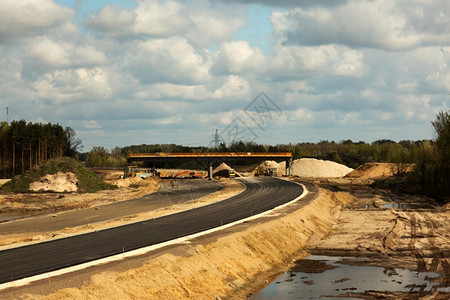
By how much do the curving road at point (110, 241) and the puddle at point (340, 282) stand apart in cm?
893

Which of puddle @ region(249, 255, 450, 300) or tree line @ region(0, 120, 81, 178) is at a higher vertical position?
tree line @ region(0, 120, 81, 178)

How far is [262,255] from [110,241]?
33.3 ft

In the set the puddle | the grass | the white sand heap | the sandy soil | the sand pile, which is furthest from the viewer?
the sand pile

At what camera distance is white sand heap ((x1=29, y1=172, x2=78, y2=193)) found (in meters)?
86.6

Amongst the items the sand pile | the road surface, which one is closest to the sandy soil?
the sand pile

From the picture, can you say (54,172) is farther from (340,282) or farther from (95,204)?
(340,282)

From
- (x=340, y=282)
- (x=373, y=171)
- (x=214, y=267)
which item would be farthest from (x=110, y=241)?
(x=373, y=171)

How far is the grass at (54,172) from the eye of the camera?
8625cm

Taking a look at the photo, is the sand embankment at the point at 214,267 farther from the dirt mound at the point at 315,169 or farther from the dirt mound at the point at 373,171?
the dirt mound at the point at 315,169

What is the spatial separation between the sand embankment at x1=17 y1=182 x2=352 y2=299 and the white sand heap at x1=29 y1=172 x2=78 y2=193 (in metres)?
50.5

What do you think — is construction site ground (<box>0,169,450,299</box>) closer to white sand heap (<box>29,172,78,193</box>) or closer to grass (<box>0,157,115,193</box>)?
white sand heap (<box>29,172,78,193</box>)

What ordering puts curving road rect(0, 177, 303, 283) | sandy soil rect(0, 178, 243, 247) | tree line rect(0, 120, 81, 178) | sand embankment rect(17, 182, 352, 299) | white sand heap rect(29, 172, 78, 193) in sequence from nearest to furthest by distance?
sand embankment rect(17, 182, 352, 299)
curving road rect(0, 177, 303, 283)
sandy soil rect(0, 178, 243, 247)
white sand heap rect(29, 172, 78, 193)
tree line rect(0, 120, 81, 178)

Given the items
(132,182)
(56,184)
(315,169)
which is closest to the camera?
(56,184)

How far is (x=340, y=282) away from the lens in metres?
28.8
